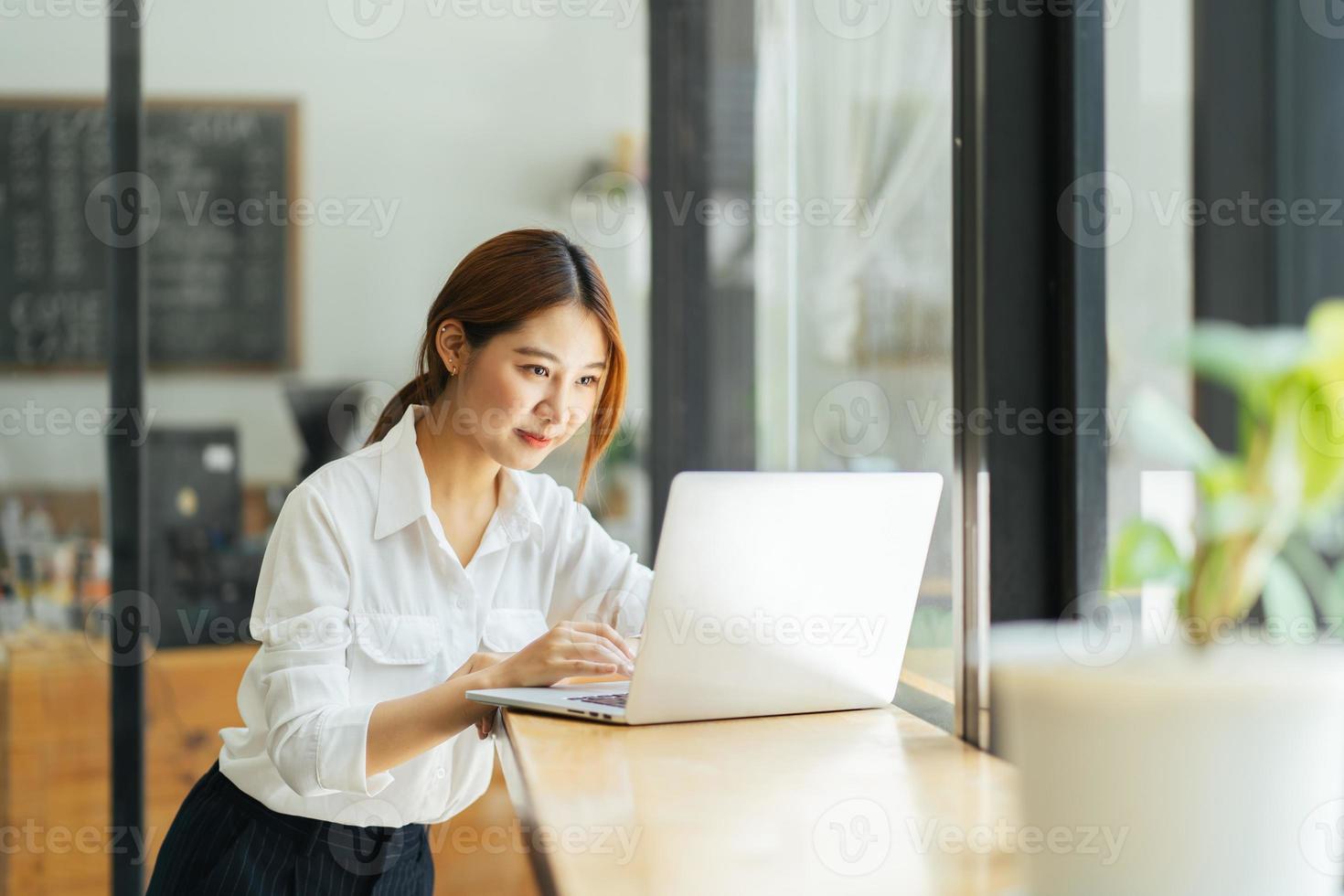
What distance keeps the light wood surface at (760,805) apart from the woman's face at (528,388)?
370 millimetres

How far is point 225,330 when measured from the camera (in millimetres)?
2613

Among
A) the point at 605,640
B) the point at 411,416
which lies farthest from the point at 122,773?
the point at 605,640

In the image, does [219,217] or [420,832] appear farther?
[219,217]

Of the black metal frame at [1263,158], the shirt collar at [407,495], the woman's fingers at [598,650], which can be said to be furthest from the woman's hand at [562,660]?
the black metal frame at [1263,158]

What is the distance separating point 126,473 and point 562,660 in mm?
1690

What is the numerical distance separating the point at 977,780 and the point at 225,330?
212 cm

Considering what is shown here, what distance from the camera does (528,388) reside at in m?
1.43

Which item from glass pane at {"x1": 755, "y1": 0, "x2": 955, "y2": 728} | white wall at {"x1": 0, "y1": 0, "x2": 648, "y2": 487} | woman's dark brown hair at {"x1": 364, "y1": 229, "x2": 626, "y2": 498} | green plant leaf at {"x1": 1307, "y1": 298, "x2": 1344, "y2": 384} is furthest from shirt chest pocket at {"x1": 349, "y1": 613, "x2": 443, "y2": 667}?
white wall at {"x1": 0, "y1": 0, "x2": 648, "y2": 487}

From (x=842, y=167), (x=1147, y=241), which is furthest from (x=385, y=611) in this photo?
(x=842, y=167)

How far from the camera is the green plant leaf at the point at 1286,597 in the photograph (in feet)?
2.39

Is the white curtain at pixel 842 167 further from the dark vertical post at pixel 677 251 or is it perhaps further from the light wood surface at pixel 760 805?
the light wood surface at pixel 760 805

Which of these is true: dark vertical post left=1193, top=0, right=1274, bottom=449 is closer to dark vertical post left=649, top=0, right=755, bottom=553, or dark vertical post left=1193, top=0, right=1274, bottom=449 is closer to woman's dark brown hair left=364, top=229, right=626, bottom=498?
woman's dark brown hair left=364, top=229, right=626, bottom=498

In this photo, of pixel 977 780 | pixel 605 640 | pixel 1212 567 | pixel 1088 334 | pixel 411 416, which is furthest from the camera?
pixel 411 416

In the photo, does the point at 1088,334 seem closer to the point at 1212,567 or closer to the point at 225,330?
the point at 1212,567
